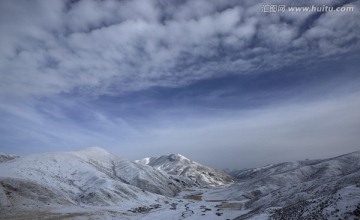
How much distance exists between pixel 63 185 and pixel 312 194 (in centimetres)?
6753

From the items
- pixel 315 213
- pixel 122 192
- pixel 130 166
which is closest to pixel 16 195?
pixel 122 192

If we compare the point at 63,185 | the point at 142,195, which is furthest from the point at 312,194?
the point at 63,185

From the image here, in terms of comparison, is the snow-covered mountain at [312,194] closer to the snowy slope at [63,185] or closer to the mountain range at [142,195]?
the mountain range at [142,195]

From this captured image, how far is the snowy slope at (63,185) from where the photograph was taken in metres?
63.6

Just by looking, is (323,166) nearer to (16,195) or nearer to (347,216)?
(347,216)

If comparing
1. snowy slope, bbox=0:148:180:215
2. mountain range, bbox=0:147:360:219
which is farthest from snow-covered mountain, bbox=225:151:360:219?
snowy slope, bbox=0:148:180:215

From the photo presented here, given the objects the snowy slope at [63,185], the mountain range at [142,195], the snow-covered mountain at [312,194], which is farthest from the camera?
the snowy slope at [63,185]

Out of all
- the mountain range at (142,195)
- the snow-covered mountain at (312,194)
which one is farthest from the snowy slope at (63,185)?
the snow-covered mountain at (312,194)

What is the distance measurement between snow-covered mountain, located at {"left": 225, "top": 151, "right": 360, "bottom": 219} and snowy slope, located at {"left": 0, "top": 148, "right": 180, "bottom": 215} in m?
37.0

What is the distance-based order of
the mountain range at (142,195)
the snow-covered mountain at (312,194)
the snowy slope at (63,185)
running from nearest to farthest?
the snow-covered mountain at (312,194)
the mountain range at (142,195)
the snowy slope at (63,185)

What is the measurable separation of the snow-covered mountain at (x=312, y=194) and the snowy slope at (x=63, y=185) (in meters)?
37.0

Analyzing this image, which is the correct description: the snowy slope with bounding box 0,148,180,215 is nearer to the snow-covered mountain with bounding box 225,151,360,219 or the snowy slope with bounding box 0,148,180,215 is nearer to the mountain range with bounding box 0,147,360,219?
the mountain range with bounding box 0,147,360,219

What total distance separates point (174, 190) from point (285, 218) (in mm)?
103034

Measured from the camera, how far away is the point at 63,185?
84.6 meters
